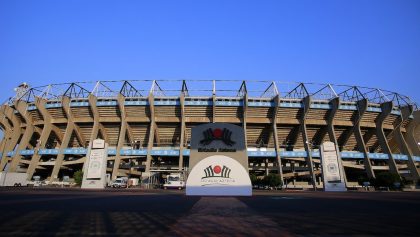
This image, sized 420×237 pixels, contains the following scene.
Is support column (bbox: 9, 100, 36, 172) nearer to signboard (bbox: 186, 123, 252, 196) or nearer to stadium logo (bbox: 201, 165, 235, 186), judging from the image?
signboard (bbox: 186, 123, 252, 196)

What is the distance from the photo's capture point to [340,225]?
704 cm

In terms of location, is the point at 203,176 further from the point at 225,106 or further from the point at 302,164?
the point at 302,164

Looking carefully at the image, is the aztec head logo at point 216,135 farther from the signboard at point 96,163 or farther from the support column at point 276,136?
the support column at point 276,136

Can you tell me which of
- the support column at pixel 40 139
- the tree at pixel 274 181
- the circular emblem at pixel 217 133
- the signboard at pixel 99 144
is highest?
the support column at pixel 40 139

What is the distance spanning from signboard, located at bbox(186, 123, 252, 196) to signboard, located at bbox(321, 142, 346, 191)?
19379 mm

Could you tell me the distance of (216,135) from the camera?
21609mm

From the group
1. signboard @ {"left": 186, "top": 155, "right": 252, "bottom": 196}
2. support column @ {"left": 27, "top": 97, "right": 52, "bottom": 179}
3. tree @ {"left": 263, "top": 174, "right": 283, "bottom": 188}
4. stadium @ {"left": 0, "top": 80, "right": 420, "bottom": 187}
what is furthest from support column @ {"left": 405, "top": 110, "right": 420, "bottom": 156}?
support column @ {"left": 27, "top": 97, "right": 52, "bottom": 179}

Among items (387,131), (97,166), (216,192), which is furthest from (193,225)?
(387,131)

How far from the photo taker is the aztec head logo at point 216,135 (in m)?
21.5

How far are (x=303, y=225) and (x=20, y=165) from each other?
257ft

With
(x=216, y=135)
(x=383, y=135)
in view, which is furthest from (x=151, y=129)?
(x=383, y=135)

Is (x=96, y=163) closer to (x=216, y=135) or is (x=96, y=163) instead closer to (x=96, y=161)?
(x=96, y=161)

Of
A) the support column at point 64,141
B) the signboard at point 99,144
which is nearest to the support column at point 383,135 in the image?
the signboard at point 99,144

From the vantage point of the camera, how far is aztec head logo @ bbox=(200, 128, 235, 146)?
21.5 m
